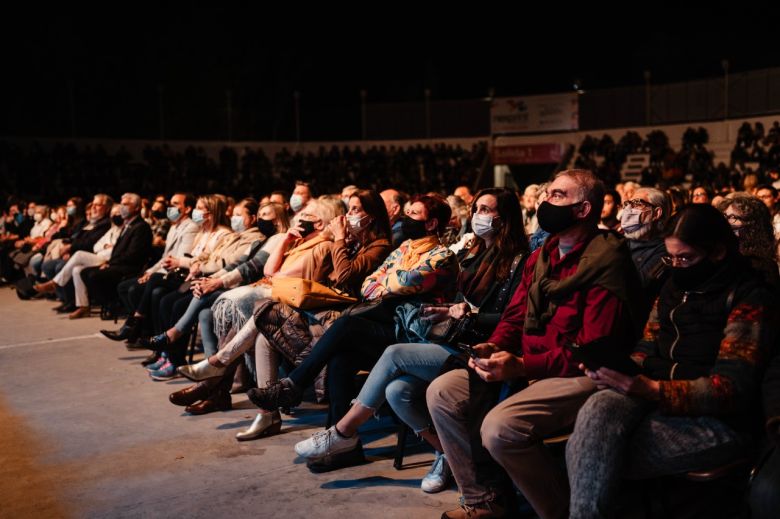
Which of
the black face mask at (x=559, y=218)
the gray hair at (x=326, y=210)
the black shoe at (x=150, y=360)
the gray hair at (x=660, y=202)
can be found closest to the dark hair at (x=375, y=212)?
the gray hair at (x=326, y=210)

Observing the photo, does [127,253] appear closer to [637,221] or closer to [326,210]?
[326,210]

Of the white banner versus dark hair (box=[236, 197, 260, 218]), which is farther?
the white banner

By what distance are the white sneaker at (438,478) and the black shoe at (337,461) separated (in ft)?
1.36

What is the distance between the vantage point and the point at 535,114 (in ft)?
72.6

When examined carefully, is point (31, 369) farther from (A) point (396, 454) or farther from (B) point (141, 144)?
(B) point (141, 144)

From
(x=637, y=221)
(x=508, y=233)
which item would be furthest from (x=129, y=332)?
(x=637, y=221)

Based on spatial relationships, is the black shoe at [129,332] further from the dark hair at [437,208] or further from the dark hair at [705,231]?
the dark hair at [705,231]

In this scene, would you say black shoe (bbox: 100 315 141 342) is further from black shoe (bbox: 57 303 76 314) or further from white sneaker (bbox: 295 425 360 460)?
white sneaker (bbox: 295 425 360 460)

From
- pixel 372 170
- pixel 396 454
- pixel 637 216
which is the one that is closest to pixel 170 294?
pixel 396 454

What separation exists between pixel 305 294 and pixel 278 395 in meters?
0.72

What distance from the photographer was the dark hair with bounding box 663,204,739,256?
8.62 ft

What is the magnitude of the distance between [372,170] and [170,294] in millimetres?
16789

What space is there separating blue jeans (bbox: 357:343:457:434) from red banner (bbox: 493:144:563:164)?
59.0 ft

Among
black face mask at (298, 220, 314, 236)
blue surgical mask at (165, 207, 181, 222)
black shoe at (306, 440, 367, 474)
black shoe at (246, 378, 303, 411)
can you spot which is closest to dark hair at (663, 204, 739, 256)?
black shoe at (306, 440, 367, 474)
